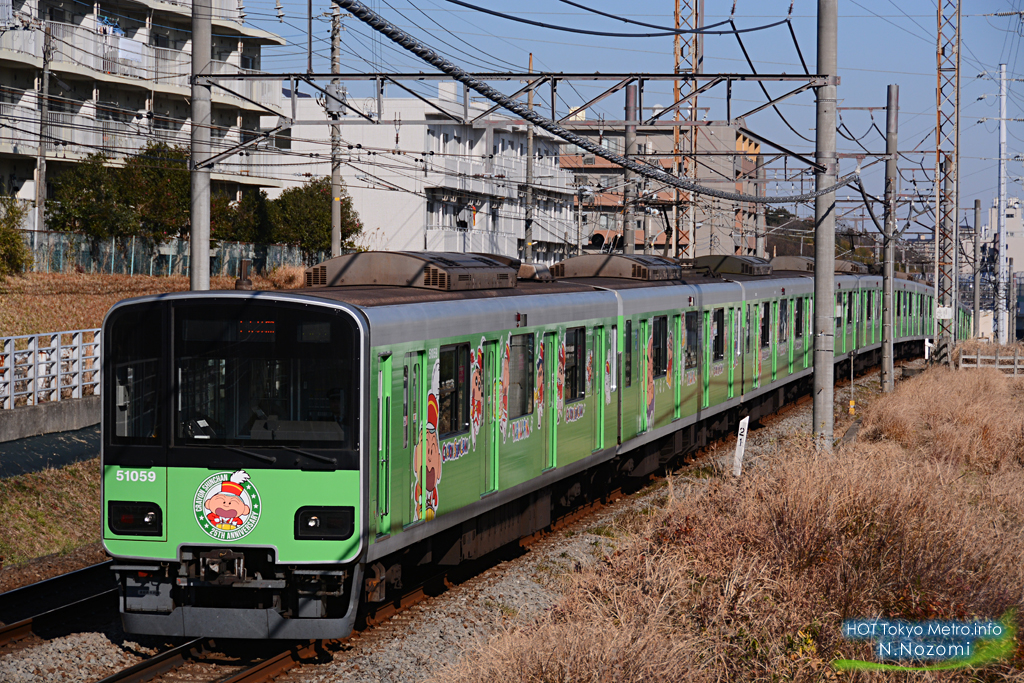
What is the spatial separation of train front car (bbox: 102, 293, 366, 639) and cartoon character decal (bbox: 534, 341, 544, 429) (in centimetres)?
344

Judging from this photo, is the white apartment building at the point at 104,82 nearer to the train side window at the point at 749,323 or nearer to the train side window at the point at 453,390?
the train side window at the point at 749,323

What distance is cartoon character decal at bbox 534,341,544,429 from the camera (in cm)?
1073

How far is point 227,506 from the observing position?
7480mm

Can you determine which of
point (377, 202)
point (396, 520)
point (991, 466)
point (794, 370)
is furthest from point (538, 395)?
point (377, 202)

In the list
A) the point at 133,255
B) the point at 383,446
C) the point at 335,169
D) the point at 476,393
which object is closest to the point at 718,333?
the point at 335,169

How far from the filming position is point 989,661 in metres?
6.45

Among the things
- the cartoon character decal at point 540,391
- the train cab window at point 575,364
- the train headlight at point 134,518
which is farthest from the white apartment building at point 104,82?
the train headlight at point 134,518

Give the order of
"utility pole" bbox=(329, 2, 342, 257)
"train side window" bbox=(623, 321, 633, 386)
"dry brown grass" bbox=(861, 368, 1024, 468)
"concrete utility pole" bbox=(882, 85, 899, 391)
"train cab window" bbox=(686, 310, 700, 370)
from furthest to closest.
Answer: "concrete utility pole" bbox=(882, 85, 899, 391)
"utility pole" bbox=(329, 2, 342, 257)
"train cab window" bbox=(686, 310, 700, 370)
"dry brown grass" bbox=(861, 368, 1024, 468)
"train side window" bbox=(623, 321, 633, 386)

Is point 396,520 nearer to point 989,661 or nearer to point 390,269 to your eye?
point 390,269

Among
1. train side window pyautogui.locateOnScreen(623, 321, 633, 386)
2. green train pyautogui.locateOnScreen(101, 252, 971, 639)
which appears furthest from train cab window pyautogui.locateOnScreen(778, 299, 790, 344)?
green train pyautogui.locateOnScreen(101, 252, 971, 639)

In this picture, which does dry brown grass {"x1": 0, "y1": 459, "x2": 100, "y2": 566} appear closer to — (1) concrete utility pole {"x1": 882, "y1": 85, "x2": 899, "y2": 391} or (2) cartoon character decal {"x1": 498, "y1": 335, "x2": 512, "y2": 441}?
(2) cartoon character decal {"x1": 498, "y1": 335, "x2": 512, "y2": 441}

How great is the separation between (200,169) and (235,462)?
498 centimetres

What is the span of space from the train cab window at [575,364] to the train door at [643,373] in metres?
2.00

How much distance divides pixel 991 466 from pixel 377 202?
110 ft
